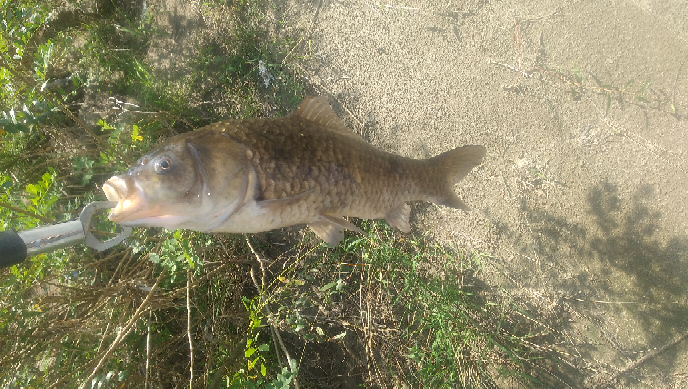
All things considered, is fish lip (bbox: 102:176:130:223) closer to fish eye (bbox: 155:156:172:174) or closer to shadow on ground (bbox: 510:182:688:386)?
fish eye (bbox: 155:156:172:174)

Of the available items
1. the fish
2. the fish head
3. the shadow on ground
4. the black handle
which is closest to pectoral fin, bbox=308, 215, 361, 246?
the fish

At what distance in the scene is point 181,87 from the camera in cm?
369

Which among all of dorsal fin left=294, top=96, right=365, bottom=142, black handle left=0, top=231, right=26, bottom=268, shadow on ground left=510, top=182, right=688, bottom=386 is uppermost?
dorsal fin left=294, top=96, right=365, bottom=142

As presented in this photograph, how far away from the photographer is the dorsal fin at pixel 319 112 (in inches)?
87.1

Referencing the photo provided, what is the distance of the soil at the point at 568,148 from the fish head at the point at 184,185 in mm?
1712

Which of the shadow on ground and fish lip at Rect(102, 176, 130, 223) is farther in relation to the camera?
the shadow on ground

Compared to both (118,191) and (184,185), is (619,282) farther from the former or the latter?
(118,191)

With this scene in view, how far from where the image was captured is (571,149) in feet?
10.3

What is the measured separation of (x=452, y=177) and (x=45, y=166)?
12.9ft

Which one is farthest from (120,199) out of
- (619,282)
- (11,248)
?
(619,282)

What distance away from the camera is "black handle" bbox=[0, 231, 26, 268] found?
172cm

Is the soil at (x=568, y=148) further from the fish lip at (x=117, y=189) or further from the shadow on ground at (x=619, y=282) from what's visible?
the fish lip at (x=117, y=189)

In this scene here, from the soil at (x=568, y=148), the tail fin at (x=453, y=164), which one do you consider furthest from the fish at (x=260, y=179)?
the soil at (x=568, y=148)

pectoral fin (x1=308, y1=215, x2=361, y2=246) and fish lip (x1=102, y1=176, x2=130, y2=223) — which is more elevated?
fish lip (x1=102, y1=176, x2=130, y2=223)
